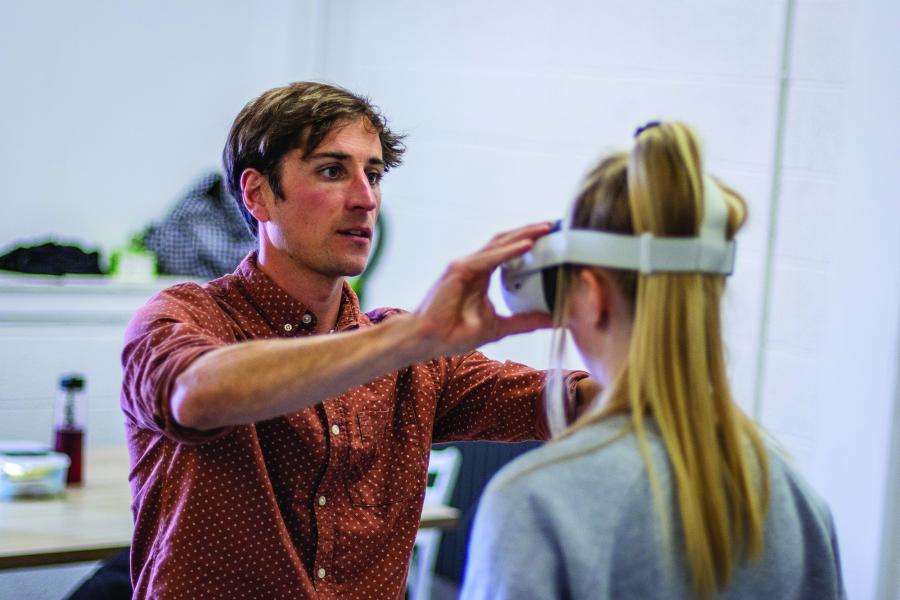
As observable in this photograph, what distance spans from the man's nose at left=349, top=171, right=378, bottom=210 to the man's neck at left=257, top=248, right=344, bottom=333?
117 millimetres

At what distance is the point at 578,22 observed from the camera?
361cm

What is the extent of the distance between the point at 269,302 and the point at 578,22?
217cm

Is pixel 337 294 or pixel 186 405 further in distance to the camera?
pixel 337 294

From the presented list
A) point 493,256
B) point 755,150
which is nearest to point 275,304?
point 493,256

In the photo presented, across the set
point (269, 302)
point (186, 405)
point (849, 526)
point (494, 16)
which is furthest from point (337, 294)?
point (494, 16)

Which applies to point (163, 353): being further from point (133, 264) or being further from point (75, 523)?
point (133, 264)

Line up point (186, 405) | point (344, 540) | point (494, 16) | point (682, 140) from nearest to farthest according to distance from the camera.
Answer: point (682, 140), point (186, 405), point (344, 540), point (494, 16)

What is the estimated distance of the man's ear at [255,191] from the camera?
185cm

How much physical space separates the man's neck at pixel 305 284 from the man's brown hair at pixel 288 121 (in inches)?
4.8

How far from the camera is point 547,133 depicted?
3697mm

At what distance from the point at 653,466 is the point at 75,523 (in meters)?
1.67

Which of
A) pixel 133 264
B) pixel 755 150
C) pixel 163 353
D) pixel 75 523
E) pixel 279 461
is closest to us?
pixel 163 353

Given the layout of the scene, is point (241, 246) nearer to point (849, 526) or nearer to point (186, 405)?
point (849, 526)

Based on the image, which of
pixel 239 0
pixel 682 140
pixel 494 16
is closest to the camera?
pixel 682 140
